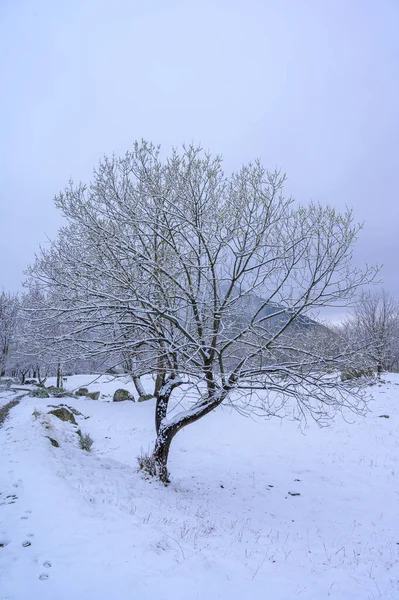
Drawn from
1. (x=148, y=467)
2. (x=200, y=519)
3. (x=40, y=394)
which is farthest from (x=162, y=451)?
(x=40, y=394)

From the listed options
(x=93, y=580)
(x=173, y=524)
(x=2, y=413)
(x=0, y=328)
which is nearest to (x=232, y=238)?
(x=173, y=524)

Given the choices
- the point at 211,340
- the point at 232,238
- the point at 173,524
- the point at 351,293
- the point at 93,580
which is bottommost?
the point at 173,524

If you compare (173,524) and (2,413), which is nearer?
(173,524)

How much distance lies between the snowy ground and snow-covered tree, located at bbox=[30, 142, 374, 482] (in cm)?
217

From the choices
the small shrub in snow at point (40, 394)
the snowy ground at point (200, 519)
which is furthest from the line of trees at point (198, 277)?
the small shrub in snow at point (40, 394)

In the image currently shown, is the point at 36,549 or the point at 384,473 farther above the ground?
the point at 36,549

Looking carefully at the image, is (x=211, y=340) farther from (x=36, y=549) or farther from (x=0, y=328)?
(x=0, y=328)

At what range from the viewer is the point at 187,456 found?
11.5 meters

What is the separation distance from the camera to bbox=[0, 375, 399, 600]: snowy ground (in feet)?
12.5

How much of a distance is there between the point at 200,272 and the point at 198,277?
78cm

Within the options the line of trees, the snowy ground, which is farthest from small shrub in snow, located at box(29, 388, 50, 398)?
the line of trees

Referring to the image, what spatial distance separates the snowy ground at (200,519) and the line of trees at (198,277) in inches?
82.2

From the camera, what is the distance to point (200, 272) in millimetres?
8047

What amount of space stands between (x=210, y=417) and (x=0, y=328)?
74.8ft
